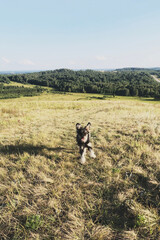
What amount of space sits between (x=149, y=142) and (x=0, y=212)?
671cm

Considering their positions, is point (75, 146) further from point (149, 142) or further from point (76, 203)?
point (149, 142)

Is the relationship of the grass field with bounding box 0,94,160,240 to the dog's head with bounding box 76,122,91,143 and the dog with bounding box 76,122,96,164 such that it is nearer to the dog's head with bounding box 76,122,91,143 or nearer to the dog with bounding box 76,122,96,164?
the dog with bounding box 76,122,96,164

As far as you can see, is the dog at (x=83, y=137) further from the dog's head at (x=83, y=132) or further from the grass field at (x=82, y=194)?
the grass field at (x=82, y=194)

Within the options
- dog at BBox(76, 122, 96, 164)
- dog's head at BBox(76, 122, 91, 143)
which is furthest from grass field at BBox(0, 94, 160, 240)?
dog's head at BBox(76, 122, 91, 143)

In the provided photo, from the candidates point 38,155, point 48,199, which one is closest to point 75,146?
point 38,155

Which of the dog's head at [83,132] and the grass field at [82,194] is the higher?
the dog's head at [83,132]

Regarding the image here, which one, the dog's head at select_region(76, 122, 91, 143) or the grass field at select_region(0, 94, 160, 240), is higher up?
the dog's head at select_region(76, 122, 91, 143)

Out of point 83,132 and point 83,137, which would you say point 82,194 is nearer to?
point 83,137

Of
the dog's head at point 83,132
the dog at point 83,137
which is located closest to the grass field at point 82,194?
the dog at point 83,137

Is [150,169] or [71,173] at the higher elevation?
[150,169]

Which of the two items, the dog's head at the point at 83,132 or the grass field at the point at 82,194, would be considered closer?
the grass field at the point at 82,194

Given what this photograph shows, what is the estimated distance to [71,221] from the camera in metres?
2.91

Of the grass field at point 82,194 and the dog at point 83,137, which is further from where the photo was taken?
the dog at point 83,137

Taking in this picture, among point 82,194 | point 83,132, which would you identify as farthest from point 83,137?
point 82,194
